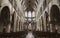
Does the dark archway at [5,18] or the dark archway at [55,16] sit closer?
the dark archway at [55,16]

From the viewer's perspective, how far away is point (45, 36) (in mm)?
11852

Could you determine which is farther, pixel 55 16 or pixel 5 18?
pixel 5 18

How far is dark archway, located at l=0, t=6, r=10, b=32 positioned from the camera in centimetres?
2053

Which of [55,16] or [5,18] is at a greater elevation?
Result: [55,16]

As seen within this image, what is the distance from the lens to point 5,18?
20.7 metres

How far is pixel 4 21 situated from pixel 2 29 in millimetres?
1175

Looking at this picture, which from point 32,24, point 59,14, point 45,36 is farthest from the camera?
point 32,24

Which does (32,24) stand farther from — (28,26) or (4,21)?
(4,21)

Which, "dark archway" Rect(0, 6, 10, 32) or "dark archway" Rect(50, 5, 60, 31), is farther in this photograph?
"dark archway" Rect(0, 6, 10, 32)

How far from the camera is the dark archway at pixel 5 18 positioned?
2053cm

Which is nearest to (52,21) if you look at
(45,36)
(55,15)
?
(55,15)

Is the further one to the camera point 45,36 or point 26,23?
point 26,23

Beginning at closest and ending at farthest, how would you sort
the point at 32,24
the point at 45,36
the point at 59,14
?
the point at 45,36 → the point at 59,14 → the point at 32,24

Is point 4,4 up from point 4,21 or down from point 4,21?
up
